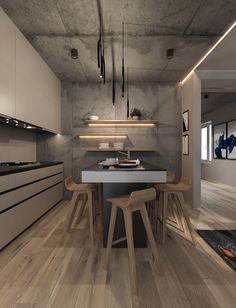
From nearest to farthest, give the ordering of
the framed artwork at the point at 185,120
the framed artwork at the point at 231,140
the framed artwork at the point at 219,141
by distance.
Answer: the framed artwork at the point at 185,120
the framed artwork at the point at 231,140
the framed artwork at the point at 219,141

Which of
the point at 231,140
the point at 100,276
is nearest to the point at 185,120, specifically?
the point at 231,140

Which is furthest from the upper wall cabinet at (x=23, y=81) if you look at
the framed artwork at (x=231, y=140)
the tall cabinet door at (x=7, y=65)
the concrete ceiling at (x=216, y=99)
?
the framed artwork at (x=231, y=140)

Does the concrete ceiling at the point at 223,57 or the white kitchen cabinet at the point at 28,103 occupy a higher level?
the concrete ceiling at the point at 223,57

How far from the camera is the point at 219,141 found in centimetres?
722

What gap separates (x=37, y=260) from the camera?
2.10 m

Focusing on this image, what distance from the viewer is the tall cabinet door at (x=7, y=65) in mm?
2355

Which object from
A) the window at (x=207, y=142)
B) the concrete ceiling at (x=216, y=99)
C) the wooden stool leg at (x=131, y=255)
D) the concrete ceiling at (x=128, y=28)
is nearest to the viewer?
the wooden stool leg at (x=131, y=255)

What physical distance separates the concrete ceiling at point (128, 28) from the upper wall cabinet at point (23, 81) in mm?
170

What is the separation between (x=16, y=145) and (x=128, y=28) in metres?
2.65

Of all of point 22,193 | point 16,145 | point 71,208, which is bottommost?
point 71,208

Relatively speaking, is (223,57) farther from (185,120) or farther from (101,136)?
(101,136)

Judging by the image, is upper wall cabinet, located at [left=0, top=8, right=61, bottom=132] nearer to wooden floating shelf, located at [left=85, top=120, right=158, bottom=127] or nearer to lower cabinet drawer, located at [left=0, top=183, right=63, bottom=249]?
wooden floating shelf, located at [left=85, top=120, right=158, bottom=127]

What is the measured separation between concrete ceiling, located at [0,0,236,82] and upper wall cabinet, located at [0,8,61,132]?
170 mm

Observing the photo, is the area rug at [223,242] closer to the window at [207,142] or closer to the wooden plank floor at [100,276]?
the wooden plank floor at [100,276]
